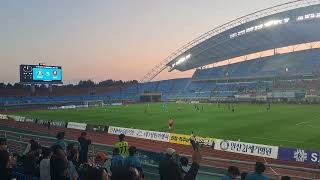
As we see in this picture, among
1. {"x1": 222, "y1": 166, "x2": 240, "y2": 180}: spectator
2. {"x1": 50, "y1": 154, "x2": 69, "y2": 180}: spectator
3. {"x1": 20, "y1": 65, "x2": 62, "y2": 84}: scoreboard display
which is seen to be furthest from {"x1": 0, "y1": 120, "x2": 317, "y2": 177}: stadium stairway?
{"x1": 20, "y1": 65, "x2": 62, "y2": 84}: scoreboard display

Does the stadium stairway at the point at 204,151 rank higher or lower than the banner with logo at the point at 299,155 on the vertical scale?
lower

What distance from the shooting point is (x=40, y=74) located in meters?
67.6

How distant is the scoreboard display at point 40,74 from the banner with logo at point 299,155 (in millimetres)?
53655

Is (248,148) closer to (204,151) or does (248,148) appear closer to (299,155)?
(204,151)

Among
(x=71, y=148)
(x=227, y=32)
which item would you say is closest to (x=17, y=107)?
(x=227, y=32)

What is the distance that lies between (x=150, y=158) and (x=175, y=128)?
24.4m

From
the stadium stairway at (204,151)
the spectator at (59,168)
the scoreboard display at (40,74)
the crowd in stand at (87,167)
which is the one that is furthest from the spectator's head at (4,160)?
the scoreboard display at (40,74)

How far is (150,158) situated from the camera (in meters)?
14.6

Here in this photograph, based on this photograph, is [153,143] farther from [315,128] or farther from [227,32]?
[227,32]

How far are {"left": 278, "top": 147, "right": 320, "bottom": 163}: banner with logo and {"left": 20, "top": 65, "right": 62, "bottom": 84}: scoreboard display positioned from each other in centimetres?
5365

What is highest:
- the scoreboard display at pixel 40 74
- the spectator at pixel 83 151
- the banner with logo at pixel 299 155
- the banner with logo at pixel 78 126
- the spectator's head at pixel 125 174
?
the scoreboard display at pixel 40 74

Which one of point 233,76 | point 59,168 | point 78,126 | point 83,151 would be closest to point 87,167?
point 59,168

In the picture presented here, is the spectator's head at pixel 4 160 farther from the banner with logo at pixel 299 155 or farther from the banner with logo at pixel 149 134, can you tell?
the banner with logo at pixel 149 134

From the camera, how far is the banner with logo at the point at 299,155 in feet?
67.6
